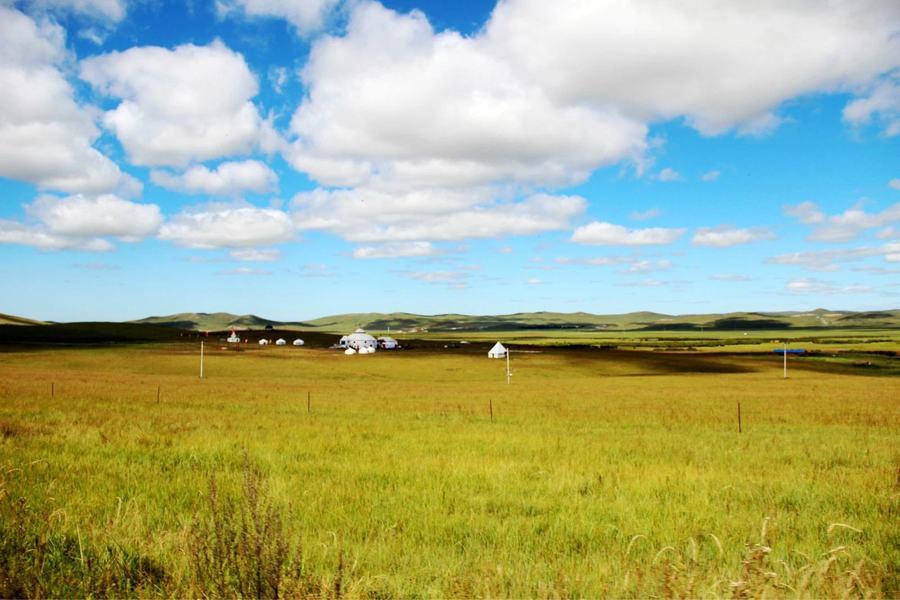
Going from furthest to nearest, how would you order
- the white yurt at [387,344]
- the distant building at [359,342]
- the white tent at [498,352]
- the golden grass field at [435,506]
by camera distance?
the white yurt at [387,344] → the distant building at [359,342] → the white tent at [498,352] → the golden grass field at [435,506]

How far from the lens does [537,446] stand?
16.7m

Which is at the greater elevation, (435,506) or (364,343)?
(435,506)

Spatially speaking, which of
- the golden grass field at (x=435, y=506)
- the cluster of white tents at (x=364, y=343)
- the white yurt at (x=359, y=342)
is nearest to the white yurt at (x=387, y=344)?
the cluster of white tents at (x=364, y=343)

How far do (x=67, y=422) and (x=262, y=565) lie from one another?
712 inches

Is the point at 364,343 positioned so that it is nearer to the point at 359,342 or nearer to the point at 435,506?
the point at 359,342

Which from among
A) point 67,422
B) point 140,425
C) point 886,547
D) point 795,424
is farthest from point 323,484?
point 795,424

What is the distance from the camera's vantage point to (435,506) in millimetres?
9570

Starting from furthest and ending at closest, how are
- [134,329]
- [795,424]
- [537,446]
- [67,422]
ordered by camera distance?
[134,329] → [795,424] → [67,422] → [537,446]

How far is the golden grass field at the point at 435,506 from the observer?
5.67m

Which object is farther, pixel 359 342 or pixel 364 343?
pixel 359 342

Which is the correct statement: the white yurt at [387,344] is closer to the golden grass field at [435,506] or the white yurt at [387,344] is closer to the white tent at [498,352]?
the white tent at [498,352]

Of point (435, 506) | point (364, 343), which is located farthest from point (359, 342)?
point (435, 506)

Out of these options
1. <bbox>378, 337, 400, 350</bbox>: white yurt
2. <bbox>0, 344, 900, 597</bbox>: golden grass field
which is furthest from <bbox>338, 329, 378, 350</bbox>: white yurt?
<bbox>0, 344, 900, 597</bbox>: golden grass field

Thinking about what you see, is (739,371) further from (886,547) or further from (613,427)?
(886,547)
